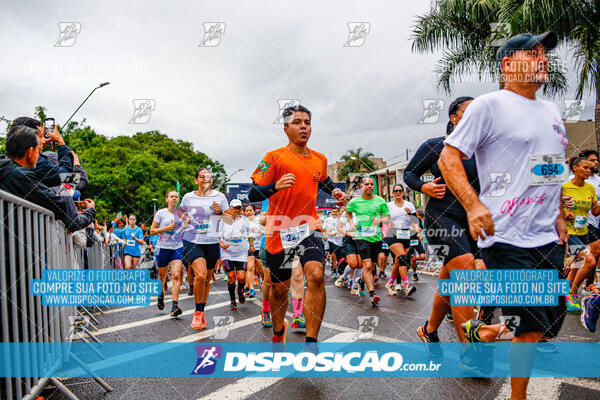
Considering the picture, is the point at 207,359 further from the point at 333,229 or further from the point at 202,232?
the point at 333,229

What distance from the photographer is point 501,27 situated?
13.4m

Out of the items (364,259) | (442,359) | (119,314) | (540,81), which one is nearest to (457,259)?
(442,359)

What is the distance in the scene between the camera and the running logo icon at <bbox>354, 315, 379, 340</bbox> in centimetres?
511

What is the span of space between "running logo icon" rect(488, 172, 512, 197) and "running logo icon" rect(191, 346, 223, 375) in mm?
2883

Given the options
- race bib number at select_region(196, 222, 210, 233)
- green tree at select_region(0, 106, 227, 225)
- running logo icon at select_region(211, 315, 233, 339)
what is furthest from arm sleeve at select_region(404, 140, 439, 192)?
green tree at select_region(0, 106, 227, 225)

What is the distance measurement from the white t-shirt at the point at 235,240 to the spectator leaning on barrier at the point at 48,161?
13.9ft

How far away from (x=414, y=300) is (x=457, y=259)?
4.43 meters

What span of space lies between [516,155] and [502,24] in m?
12.6

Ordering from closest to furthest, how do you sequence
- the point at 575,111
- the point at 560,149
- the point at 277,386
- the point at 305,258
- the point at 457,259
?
the point at 560,149 < the point at 277,386 < the point at 457,259 < the point at 305,258 < the point at 575,111

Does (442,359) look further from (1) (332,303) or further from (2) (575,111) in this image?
(2) (575,111)

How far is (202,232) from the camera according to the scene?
704 cm

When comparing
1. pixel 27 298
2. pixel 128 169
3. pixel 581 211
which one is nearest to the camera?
pixel 27 298

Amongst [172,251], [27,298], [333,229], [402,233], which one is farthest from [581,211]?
[333,229]

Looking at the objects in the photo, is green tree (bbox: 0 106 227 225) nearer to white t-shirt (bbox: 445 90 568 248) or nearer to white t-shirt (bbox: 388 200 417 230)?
white t-shirt (bbox: 388 200 417 230)
